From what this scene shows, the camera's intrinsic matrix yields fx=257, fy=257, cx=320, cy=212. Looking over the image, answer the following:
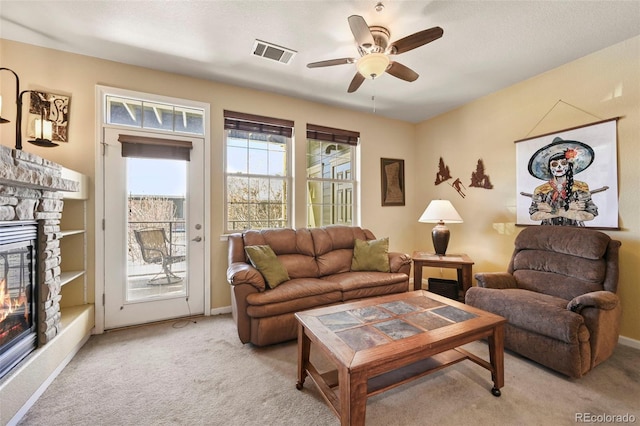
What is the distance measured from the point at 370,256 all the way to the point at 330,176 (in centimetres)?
151

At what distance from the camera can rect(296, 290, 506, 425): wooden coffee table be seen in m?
1.28

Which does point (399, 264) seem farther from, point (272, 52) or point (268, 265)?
point (272, 52)

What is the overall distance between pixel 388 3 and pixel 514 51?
1542mm

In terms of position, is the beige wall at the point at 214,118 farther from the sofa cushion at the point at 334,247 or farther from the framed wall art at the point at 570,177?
the framed wall art at the point at 570,177

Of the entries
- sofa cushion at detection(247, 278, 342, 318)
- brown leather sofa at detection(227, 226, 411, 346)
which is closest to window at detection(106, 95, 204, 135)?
brown leather sofa at detection(227, 226, 411, 346)

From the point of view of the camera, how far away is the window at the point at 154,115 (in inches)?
110

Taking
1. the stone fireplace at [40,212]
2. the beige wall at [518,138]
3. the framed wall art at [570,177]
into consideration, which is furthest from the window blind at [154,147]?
the framed wall art at [570,177]

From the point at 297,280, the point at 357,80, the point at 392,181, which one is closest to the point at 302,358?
the point at 297,280

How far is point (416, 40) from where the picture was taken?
1860mm

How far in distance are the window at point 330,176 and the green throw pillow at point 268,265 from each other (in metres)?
1.21

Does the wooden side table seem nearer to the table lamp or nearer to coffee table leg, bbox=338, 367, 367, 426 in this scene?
the table lamp

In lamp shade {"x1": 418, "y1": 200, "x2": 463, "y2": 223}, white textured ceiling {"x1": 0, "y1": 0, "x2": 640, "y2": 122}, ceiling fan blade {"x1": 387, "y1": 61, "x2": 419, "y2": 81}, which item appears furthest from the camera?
lamp shade {"x1": 418, "y1": 200, "x2": 463, "y2": 223}

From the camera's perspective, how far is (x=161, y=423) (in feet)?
4.96

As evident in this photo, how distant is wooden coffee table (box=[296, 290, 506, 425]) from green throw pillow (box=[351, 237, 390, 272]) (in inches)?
41.0
